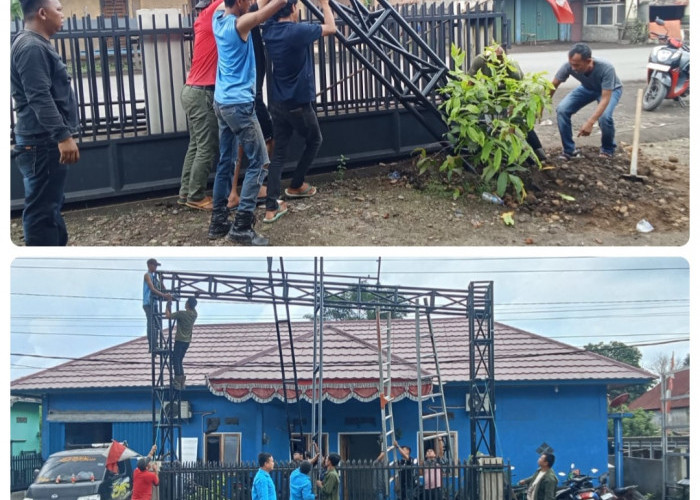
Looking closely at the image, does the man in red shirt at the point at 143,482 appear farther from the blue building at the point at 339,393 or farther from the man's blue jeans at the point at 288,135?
the man's blue jeans at the point at 288,135

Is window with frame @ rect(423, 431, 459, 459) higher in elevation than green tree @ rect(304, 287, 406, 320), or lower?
lower

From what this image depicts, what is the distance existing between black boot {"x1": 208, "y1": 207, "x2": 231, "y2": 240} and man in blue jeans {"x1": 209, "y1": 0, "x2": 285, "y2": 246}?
0.16ft

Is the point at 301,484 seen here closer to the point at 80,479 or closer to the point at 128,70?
the point at 80,479

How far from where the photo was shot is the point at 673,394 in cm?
1027

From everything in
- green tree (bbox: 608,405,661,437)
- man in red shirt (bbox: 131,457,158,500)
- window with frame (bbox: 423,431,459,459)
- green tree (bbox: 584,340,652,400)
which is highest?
green tree (bbox: 584,340,652,400)

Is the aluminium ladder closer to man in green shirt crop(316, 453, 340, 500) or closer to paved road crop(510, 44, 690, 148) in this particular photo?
man in green shirt crop(316, 453, 340, 500)

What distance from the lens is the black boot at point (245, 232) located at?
22.1ft

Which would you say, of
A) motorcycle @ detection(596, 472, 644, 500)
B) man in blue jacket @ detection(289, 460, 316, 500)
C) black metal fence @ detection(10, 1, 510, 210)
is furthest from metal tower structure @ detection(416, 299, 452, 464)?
black metal fence @ detection(10, 1, 510, 210)

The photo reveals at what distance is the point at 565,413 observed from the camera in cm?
1082

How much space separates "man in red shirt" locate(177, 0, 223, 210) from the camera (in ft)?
22.9

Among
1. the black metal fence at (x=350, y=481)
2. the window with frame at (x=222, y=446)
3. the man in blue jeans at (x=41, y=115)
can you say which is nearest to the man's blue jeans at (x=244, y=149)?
the man in blue jeans at (x=41, y=115)

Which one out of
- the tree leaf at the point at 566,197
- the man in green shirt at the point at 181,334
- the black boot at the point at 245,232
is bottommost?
the man in green shirt at the point at 181,334

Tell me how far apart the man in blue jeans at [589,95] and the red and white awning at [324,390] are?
3690mm

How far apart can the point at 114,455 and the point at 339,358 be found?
3033 millimetres
